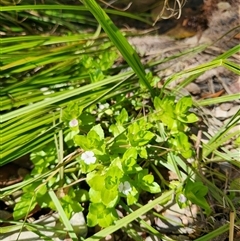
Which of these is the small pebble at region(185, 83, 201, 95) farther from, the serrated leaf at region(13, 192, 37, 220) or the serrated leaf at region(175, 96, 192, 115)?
the serrated leaf at region(13, 192, 37, 220)

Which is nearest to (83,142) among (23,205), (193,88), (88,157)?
(88,157)

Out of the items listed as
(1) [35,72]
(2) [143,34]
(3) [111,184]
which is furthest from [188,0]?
(3) [111,184]

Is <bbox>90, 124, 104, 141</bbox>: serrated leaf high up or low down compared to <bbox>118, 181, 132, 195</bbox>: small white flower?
up

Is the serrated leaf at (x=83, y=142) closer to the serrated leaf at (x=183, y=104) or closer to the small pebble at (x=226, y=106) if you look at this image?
the serrated leaf at (x=183, y=104)

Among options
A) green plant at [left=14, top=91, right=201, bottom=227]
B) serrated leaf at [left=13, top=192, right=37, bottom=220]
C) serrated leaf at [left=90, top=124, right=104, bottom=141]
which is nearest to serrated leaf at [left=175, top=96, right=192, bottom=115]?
green plant at [left=14, top=91, right=201, bottom=227]

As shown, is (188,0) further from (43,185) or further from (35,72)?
(43,185)

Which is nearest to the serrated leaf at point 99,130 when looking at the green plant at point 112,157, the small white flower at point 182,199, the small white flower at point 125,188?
the green plant at point 112,157

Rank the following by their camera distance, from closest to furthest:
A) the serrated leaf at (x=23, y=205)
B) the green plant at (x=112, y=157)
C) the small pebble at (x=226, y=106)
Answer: the green plant at (x=112, y=157) → the serrated leaf at (x=23, y=205) → the small pebble at (x=226, y=106)

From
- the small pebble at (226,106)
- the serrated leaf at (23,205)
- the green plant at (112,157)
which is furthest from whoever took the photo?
the small pebble at (226,106)
